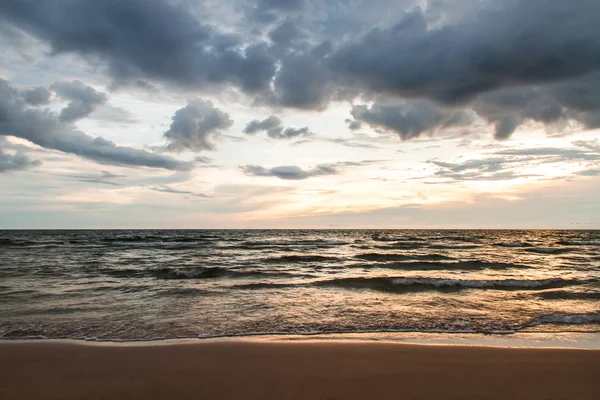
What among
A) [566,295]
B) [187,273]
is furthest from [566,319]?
[187,273]

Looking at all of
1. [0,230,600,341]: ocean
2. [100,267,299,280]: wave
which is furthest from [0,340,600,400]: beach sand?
[100,267,299,280]: wave

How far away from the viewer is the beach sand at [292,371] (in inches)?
204

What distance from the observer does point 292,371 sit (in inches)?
233

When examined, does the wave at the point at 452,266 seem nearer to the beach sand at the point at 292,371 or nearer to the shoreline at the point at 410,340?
the shoreline at the point at 410,340

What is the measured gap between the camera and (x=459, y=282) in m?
16.4

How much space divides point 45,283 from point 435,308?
15.6m

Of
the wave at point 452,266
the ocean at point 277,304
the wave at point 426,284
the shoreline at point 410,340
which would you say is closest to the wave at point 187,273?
the ocean at point 277,304

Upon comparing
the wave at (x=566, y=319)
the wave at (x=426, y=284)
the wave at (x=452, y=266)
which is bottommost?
the wave at (x=452, y=266)

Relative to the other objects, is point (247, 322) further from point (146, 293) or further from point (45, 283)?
point (45, 283)

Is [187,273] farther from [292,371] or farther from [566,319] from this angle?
[566,319]


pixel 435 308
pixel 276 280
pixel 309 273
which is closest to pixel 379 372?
pixel 435 308

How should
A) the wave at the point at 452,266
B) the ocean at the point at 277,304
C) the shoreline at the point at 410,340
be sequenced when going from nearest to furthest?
the shoreline at the point at 410,340
the ocean at the point at 277,304
the wave at the point at 452,266

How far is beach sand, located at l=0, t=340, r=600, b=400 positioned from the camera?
5184mm

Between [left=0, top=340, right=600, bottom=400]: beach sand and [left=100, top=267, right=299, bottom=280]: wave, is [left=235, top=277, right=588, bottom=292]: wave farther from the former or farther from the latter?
[left=0, top=340, right=600, bottom=400]: beach sand
